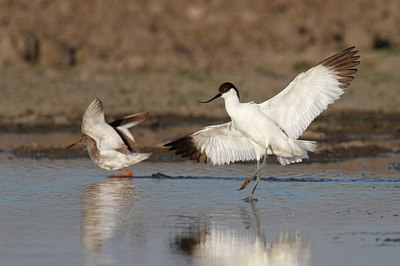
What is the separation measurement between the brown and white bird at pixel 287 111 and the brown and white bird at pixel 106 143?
1.08 metres

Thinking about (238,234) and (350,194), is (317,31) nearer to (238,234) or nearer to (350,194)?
(350,194)

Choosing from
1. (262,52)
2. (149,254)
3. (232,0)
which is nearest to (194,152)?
(149,254)

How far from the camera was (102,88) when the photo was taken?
19.0 metres

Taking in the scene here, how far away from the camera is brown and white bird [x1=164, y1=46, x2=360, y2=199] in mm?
8633

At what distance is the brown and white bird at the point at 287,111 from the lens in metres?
8.63

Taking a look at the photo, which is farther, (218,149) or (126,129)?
(126,129)

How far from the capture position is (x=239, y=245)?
6.40 m

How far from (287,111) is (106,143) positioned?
8.18ft

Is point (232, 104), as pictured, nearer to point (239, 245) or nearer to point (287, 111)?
point (287, 111)

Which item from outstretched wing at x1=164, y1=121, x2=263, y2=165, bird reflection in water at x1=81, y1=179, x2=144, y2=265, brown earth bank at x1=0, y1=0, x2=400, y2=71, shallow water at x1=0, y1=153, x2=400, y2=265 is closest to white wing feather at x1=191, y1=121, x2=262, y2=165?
outstretched wing at x1=164, y1=121, x2=263, y2=165

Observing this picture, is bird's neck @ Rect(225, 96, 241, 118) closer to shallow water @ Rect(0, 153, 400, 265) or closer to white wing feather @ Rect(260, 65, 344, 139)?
white wing feather @ Rect(260, 65, 344, 139)

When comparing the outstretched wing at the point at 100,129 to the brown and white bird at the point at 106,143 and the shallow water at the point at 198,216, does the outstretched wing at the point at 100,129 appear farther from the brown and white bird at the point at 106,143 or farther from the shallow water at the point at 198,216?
the shallow water at the point at 198,216

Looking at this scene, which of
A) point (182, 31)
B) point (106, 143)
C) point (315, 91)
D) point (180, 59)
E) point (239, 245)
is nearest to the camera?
point (239, 245)

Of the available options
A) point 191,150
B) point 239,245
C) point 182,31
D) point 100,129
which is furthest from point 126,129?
point 182,31
